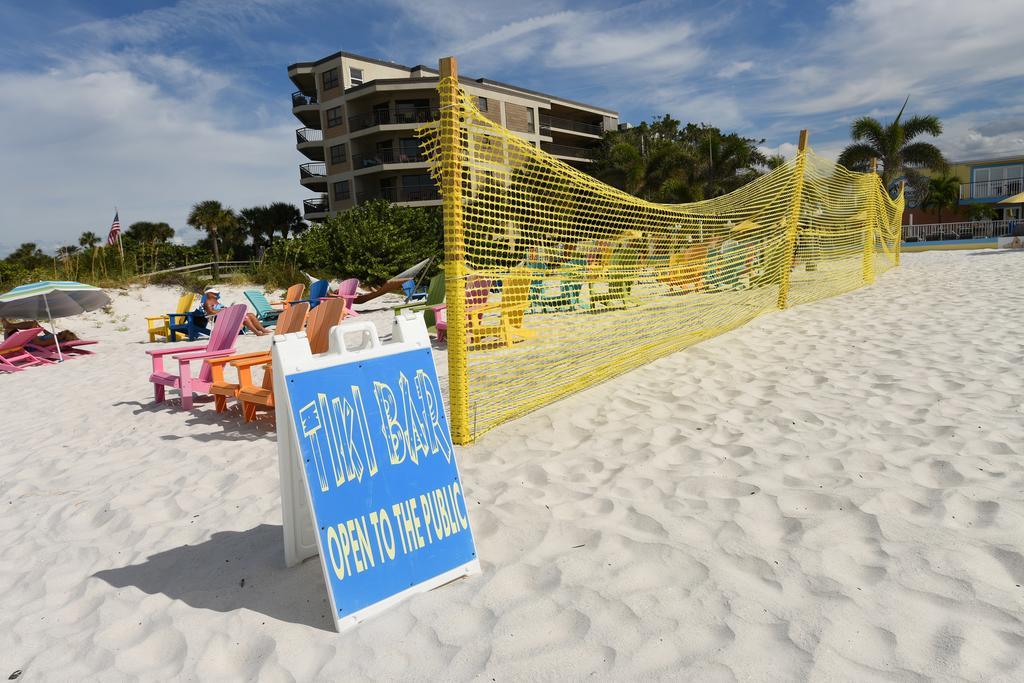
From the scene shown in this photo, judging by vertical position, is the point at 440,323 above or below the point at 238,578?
above

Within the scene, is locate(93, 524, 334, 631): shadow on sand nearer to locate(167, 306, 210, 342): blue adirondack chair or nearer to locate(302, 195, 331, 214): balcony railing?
→ locate(167, 306, 210, 342): blue adirondack chair

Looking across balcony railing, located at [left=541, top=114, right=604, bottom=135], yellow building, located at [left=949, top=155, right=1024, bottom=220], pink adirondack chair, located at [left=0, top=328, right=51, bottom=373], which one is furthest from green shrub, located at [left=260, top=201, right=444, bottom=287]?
yellow building, located at [left=949, top=155, right=1024, bottom=220]

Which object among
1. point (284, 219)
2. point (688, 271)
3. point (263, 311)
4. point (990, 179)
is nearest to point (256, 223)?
point (284, 219)

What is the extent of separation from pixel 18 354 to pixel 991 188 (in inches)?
2180

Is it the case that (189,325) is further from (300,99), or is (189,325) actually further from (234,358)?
(300,99)

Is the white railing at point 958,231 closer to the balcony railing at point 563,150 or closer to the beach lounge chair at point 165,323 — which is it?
the balcony railing at point 563,150

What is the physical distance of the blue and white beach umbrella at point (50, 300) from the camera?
9.26m

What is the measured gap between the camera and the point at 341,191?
39.8m

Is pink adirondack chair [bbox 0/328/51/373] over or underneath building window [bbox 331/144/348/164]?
underneath

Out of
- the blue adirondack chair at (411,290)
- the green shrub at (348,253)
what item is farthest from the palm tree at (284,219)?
the blue adirondack chair at (411,290)

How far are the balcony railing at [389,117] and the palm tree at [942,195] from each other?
1316 inches

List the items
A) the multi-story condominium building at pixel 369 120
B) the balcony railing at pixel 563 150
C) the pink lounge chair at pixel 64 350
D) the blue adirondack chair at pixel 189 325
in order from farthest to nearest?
the balcony railing at pixel 563 150, the multi-story condominium building at pixel 369 120, the blue adirondack chair at pixel 189 325, the pink lounge chair at pixel 64 350

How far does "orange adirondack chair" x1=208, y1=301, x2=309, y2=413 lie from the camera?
4.89m

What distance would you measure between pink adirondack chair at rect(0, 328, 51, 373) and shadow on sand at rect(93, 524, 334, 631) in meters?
8.43
